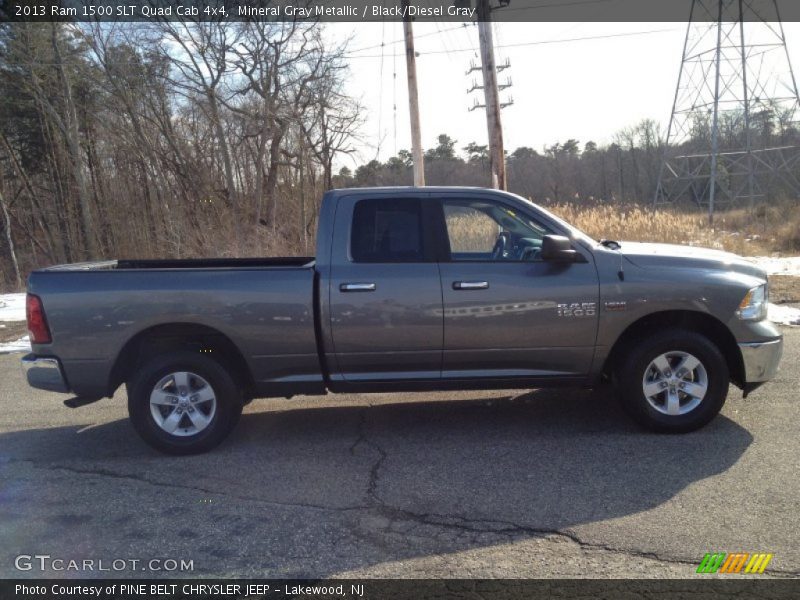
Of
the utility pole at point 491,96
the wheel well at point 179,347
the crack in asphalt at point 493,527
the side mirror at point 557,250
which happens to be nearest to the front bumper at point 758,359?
the side mirror at point 557,250

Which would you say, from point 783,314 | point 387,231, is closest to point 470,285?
point 387,231

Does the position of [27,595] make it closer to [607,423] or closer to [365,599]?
[365,599]

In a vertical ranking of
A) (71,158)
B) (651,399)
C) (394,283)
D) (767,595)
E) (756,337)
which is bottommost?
(767,595)

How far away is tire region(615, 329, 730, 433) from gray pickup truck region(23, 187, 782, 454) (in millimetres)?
11

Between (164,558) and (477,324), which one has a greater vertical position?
(477,324)

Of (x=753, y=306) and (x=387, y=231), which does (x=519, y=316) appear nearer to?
(x=387, y=231)

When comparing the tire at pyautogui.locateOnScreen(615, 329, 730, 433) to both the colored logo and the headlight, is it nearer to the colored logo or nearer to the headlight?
the headlight

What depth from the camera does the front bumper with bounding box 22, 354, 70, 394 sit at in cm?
531

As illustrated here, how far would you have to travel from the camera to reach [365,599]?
3254mm

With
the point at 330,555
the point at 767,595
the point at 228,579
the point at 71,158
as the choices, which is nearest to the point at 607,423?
the point at 767,595

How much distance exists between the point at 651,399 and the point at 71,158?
102 ft

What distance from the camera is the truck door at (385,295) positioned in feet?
17.2

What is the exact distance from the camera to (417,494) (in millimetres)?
4449

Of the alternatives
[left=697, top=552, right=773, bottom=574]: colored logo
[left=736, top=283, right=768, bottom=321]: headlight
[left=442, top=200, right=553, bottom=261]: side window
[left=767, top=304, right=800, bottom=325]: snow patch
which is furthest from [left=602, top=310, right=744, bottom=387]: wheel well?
[left=767, top=304, right=800, bottom=325]: snow patch
